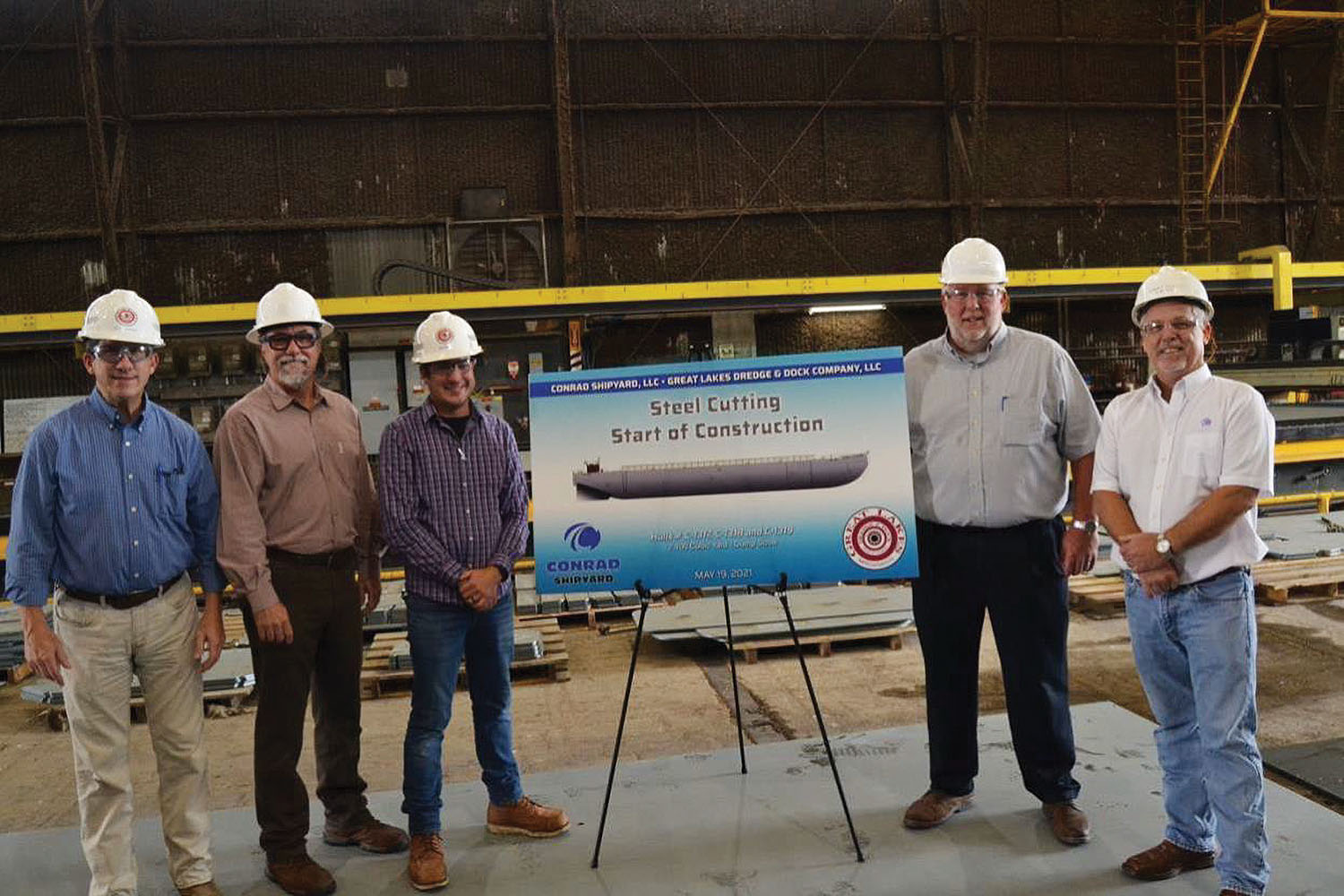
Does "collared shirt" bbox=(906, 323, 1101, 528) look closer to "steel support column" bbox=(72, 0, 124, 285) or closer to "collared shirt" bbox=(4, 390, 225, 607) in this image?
"collared shirt" bbox=(4, 390, 225, 607)

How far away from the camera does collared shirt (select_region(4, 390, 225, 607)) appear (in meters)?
3.31

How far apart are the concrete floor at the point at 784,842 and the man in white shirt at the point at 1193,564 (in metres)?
0.31

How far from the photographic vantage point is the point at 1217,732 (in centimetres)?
304

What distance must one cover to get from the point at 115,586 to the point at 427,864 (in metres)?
1.45

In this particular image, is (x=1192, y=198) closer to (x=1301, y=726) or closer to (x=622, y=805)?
(x=1301, y=726)

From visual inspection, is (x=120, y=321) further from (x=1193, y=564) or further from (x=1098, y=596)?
(x=1098, y=596)

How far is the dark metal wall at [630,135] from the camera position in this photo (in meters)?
14.3

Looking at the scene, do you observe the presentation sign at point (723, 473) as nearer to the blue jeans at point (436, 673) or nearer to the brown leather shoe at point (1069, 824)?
the blue jeans at point (436, 673)

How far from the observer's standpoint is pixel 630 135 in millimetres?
15148

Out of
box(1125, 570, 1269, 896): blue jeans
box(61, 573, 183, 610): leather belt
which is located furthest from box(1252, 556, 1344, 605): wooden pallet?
box(61, 573, 183, 610): leather belt

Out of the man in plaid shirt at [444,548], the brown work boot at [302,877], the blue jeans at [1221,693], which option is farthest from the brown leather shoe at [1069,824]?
the brown work boot at [302,877]

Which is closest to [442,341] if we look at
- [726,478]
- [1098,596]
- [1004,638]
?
[726,478]

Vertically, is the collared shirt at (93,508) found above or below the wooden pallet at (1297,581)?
above

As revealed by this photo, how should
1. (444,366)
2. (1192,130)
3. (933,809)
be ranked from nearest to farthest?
(444,366)
(933,809)
(1192,130)
